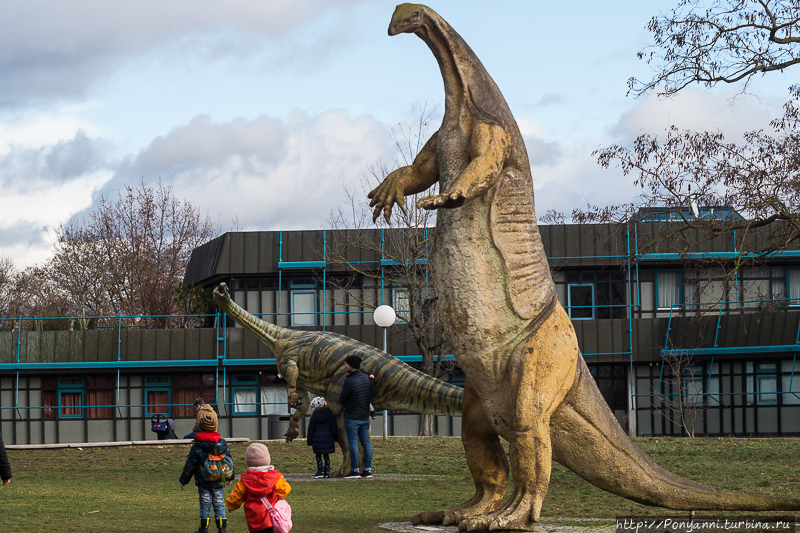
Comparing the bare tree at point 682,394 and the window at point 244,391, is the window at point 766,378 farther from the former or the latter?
the window at point 244,391

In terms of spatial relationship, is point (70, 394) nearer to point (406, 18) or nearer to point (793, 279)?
point (793, 279)

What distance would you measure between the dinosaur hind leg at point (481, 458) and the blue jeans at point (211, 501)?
1.66 m

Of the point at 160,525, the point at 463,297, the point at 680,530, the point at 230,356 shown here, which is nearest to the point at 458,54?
the point at 463,297

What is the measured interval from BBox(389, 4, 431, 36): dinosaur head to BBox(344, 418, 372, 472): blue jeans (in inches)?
296

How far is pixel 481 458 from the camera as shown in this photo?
684 centimetres

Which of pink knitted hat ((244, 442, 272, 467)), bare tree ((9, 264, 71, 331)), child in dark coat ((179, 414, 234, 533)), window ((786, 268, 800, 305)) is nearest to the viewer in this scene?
pink knitted hat ((244, 442, 272, 467))

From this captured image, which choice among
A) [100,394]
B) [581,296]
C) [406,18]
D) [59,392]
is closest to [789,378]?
[581,296]

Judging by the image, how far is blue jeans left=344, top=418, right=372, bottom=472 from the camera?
42.7 feet

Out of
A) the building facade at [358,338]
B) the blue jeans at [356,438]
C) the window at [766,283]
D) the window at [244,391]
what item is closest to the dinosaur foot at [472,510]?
the blue jeans at [356,438]

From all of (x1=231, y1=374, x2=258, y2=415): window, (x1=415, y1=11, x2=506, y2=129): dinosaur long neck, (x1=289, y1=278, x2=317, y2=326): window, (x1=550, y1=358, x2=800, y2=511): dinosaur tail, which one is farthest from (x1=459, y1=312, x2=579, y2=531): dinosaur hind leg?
(x1=289, y1=278, x2=317, y2=326): window

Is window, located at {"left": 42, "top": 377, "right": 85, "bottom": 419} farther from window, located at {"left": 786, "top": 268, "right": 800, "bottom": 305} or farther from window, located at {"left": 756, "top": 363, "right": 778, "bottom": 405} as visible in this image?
window, located at {"left": 786, "top": 268, "right": 800, "bottom": 305}

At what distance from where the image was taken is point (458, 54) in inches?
262

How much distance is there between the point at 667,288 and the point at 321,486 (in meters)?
24.5

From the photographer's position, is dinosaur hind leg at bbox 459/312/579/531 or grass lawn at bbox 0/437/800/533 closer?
dinosaur hind leg at bbox 459/312/579/531
